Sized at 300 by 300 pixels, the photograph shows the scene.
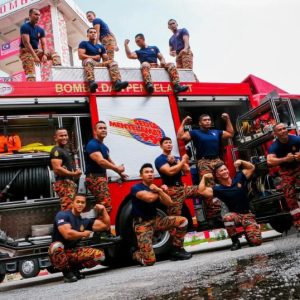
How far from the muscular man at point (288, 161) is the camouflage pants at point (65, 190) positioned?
2577mm

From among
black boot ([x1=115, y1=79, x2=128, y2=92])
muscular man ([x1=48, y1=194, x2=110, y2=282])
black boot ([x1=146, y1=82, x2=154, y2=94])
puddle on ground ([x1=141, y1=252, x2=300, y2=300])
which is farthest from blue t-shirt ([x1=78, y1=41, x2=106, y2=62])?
puddle on ground ([x1=141, y1=252, x2=300, y2=300])

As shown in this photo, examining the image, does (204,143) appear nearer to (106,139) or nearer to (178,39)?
(106,139)

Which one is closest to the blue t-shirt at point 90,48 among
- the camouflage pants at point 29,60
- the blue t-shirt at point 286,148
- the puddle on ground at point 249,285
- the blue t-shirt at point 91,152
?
the camouflage pants at point 29,60

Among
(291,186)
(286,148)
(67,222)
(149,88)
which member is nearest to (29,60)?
(149,88)

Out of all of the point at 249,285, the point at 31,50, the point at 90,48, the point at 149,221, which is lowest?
the point at 249,285

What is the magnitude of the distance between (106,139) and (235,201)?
1.86 meters

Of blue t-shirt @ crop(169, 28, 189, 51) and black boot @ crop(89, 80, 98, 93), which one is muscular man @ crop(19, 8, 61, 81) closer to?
black boot @ crop(89, 80, 98, 93)

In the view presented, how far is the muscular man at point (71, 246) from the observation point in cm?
347

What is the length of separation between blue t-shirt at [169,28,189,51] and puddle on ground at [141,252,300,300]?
5432mm

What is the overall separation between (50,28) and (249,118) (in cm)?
1094

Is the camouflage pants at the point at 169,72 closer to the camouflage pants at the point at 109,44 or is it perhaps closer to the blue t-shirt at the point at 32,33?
the camouflage pants at the point at 109,44

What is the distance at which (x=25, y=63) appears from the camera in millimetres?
5910

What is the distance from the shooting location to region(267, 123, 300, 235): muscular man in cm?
462

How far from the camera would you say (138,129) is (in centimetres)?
490
